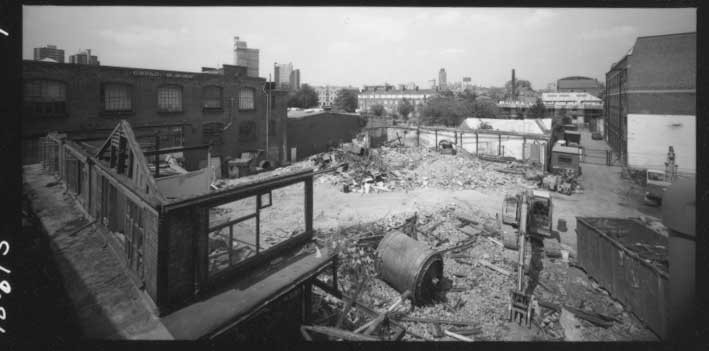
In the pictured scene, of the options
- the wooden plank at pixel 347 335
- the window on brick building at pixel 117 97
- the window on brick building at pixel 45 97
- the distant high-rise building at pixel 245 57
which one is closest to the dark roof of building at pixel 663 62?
the wooden plank at pixel 347 335

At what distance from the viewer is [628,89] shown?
23.2m

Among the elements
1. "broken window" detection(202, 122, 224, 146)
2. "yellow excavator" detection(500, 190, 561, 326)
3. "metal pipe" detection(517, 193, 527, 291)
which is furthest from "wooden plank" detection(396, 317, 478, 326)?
"broken window" detection(202, 122, 224, 146)

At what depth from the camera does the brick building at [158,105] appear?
1589 cm

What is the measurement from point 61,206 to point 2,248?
5.07 meters

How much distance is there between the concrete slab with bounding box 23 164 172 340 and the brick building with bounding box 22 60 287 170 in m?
5.88

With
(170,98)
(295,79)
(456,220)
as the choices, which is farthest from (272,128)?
(295,79)

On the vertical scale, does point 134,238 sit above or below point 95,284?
above

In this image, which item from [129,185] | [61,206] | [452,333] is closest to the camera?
[129,185]

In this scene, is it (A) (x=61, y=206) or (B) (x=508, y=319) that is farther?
(A) (x=61, y=206)

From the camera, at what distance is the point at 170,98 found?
20344mm

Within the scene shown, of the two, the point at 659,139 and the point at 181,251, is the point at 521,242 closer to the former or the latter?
the point at 181,251

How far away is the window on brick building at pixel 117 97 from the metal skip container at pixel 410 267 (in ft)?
61.2

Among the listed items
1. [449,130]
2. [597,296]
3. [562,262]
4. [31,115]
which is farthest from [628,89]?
[31,115]

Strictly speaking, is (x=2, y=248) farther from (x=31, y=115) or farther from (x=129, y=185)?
(x=31, y=115)
